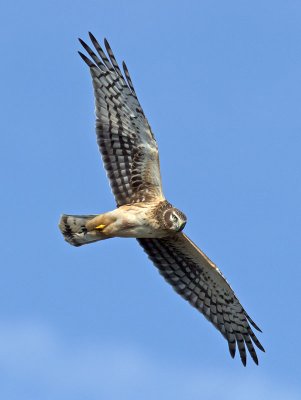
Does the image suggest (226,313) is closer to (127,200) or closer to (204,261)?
(204,261)

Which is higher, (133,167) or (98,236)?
(133,167)

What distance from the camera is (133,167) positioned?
1368 centimetres

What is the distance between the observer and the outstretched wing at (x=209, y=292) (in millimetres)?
14320

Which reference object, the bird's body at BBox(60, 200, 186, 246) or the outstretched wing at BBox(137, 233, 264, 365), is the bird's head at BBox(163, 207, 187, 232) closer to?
the bird's body at BBox(60, 200, 186, 246)

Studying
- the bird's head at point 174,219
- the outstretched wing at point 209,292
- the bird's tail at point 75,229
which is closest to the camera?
the bird's head at point 174,219

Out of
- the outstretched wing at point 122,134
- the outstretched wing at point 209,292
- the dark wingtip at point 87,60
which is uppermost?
the dark wingtip at point 87,60

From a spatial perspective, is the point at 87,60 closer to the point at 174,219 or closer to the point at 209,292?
the point at 174,219

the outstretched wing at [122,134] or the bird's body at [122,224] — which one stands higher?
the outstretched wing at [122,134]

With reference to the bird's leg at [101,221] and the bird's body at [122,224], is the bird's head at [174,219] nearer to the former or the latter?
the bird's body at [122,224]

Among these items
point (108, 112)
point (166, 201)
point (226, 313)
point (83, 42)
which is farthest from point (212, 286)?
point (83, 42)

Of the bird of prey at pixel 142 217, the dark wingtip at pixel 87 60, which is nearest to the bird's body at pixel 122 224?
the bird of prey at pixel 142 217

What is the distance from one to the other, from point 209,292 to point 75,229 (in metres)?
2.35

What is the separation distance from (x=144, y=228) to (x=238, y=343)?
2.54 meters

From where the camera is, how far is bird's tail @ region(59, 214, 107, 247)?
13273mm
